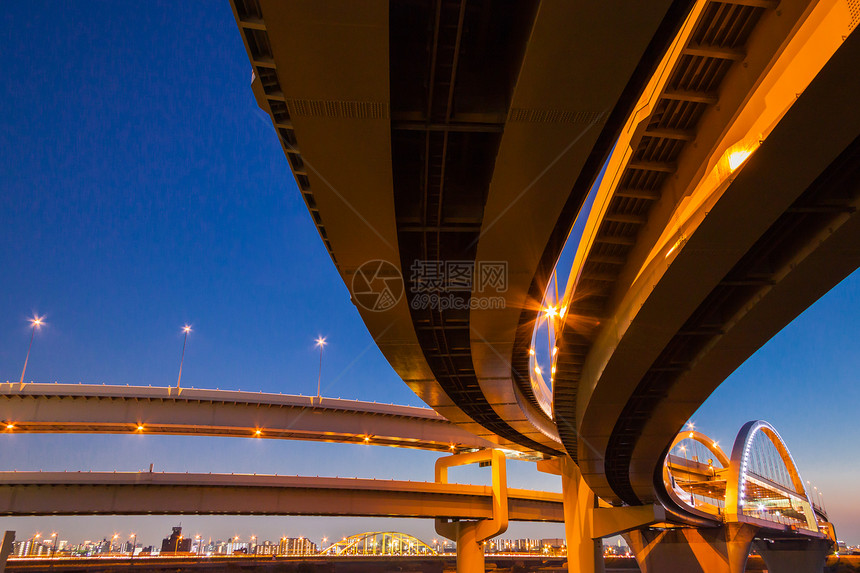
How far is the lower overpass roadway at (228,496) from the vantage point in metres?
29.7

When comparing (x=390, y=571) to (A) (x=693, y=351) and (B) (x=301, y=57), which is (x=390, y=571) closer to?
(A) (x=693, y=351)

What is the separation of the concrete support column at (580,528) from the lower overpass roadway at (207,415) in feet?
21.3

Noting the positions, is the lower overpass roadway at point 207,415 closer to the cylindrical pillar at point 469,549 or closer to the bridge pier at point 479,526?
the bridge pier at point 479,526

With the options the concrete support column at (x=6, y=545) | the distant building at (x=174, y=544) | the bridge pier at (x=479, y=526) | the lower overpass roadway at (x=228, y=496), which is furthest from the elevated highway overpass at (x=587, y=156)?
the distant building at (x=174, y=544)

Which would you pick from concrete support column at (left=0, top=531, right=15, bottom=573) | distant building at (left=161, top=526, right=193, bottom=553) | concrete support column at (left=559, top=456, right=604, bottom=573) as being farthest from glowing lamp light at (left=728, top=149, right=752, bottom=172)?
distant building at (left=161, top=526, right=193, bottom=553)

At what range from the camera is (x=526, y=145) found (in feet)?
23.6

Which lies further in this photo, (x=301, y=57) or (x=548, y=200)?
(x=548, y=200)

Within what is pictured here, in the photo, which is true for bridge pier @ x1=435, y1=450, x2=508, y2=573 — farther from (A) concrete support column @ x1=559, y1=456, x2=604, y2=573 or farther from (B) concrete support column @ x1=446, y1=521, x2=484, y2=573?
(A) concrete support column @ x1=559, y1=456, x2=604, y2=573

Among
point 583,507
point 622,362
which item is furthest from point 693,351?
point 583,507

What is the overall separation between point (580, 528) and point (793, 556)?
2048 inches

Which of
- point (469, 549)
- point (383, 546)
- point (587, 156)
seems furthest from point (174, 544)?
point (587, 156)

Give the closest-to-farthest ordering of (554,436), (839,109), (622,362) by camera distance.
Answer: (839,109) < (622,362) < (554,436)

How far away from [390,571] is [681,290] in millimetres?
122148

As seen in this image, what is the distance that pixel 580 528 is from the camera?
112 feet
